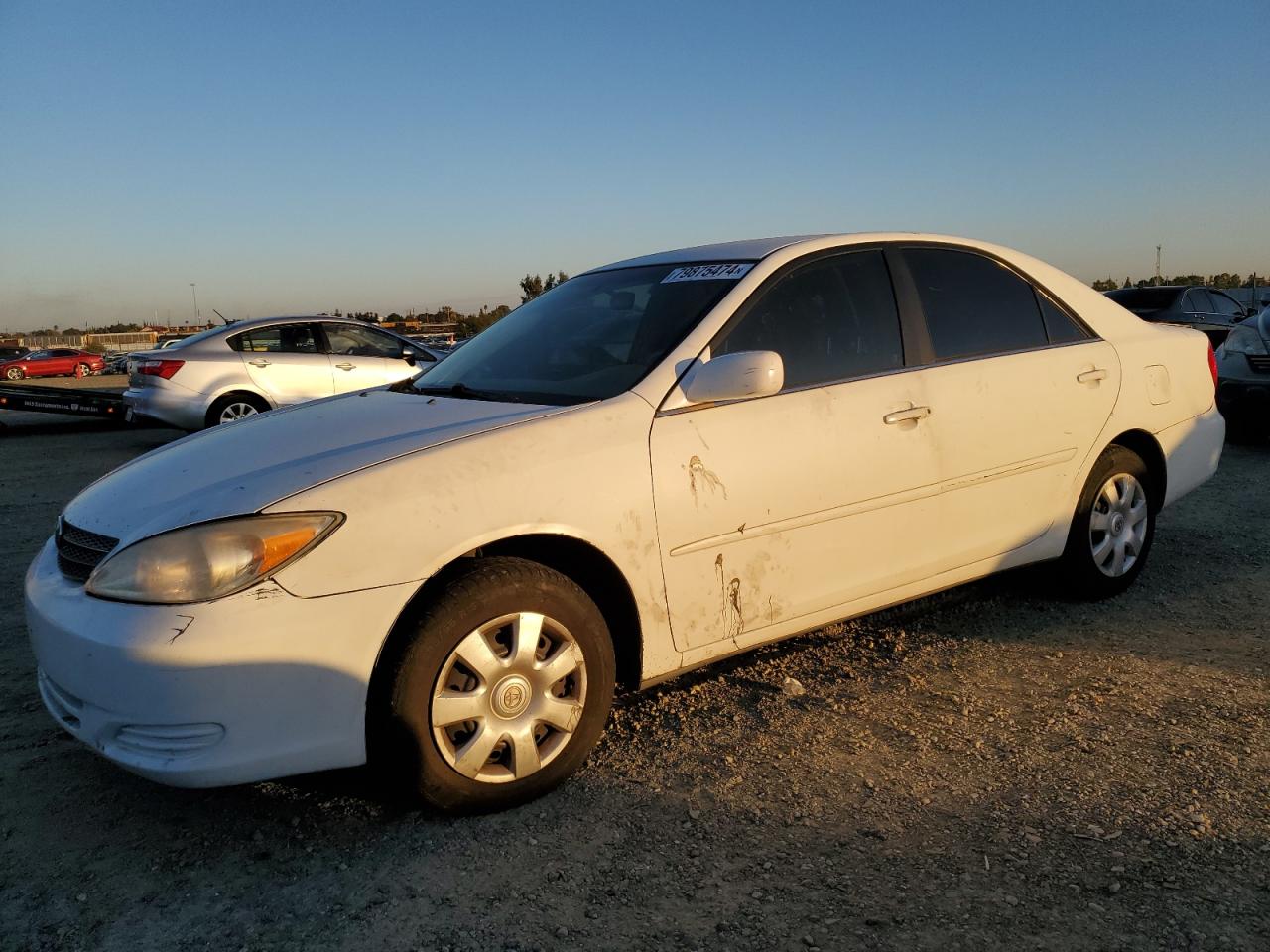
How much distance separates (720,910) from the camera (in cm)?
218

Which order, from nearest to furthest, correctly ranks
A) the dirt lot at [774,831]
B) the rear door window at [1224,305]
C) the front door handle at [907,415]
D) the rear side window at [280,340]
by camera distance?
1. the dirt lot at [774,831]
2. the front door handle at [907,415]
3. the rear side window at [280,340]
4. the rear door window at [1224,305]

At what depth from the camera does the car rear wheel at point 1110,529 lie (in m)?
Result: 4.07

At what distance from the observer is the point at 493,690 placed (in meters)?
2.55

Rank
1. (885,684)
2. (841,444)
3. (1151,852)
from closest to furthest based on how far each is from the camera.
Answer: (1151,852) → (841,444) → (885,684)

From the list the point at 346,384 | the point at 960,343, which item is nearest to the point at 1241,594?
the point at 960,343

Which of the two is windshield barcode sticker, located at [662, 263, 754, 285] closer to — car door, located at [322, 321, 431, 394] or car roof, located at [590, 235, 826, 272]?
car roof, located at [590, 235, 826, 272]

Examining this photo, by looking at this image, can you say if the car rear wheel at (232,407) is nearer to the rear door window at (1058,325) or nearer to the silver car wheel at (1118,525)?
the rear door window at (1058,325)

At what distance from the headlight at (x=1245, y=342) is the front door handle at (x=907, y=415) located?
6.83 meters

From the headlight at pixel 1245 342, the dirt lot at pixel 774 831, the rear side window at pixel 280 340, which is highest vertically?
the rear side window at pixel 280 340

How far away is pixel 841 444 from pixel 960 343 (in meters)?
0.86

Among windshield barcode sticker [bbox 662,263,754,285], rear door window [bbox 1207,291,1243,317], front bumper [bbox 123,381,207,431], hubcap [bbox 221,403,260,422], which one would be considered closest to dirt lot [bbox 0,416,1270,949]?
windshield barcode sticker [bbox 662,263,754,285]

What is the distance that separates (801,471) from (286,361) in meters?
8.67

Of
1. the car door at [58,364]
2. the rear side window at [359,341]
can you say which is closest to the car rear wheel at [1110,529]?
the rear side window at [359,341]

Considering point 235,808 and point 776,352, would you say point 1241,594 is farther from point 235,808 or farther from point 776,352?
point 235,808
